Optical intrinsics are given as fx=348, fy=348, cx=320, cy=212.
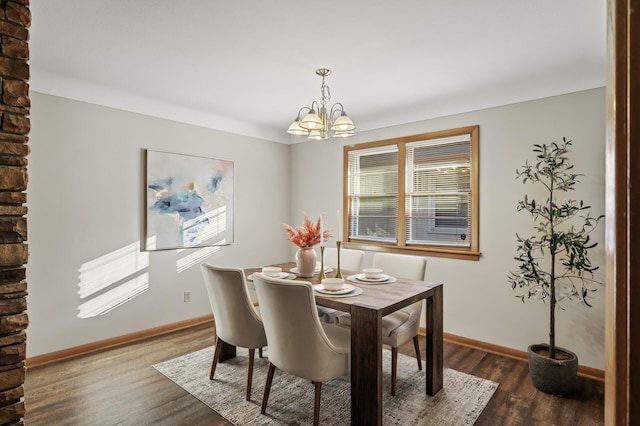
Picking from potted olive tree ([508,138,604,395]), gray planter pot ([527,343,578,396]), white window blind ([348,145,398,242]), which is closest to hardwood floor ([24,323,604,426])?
gray planter pot ([527,343,578,396])

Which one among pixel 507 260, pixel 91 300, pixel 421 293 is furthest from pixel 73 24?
pixel 507 260

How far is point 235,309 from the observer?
8.18 ft

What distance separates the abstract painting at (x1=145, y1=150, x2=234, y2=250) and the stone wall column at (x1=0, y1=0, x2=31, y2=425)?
2.81m

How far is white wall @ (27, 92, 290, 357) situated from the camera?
3.05 metres

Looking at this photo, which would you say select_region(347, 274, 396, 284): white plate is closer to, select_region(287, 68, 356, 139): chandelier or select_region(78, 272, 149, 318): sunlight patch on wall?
select_region(287, 68, 356, 139): chandelier

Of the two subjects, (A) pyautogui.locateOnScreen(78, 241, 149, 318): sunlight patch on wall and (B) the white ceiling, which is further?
(A) pyautogui.locateOnScreen(78, 241, 149, 318): sunlight patch on wall

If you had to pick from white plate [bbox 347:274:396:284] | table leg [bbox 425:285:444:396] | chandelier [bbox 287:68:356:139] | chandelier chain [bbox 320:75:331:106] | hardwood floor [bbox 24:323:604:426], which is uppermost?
chandelier chain [bbox 320:75:331:106]

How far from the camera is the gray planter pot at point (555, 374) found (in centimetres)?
256

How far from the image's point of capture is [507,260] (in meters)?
3.36

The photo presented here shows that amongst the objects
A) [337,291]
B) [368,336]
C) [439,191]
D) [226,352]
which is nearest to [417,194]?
[439,191]

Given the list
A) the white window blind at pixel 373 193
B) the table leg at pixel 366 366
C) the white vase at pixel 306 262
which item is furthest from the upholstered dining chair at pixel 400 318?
the white window blind at pixel 373 193

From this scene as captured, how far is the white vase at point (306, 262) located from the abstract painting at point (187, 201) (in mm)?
1795

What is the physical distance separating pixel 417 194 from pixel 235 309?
2.47 meters

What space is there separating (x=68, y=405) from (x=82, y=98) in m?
2.61
